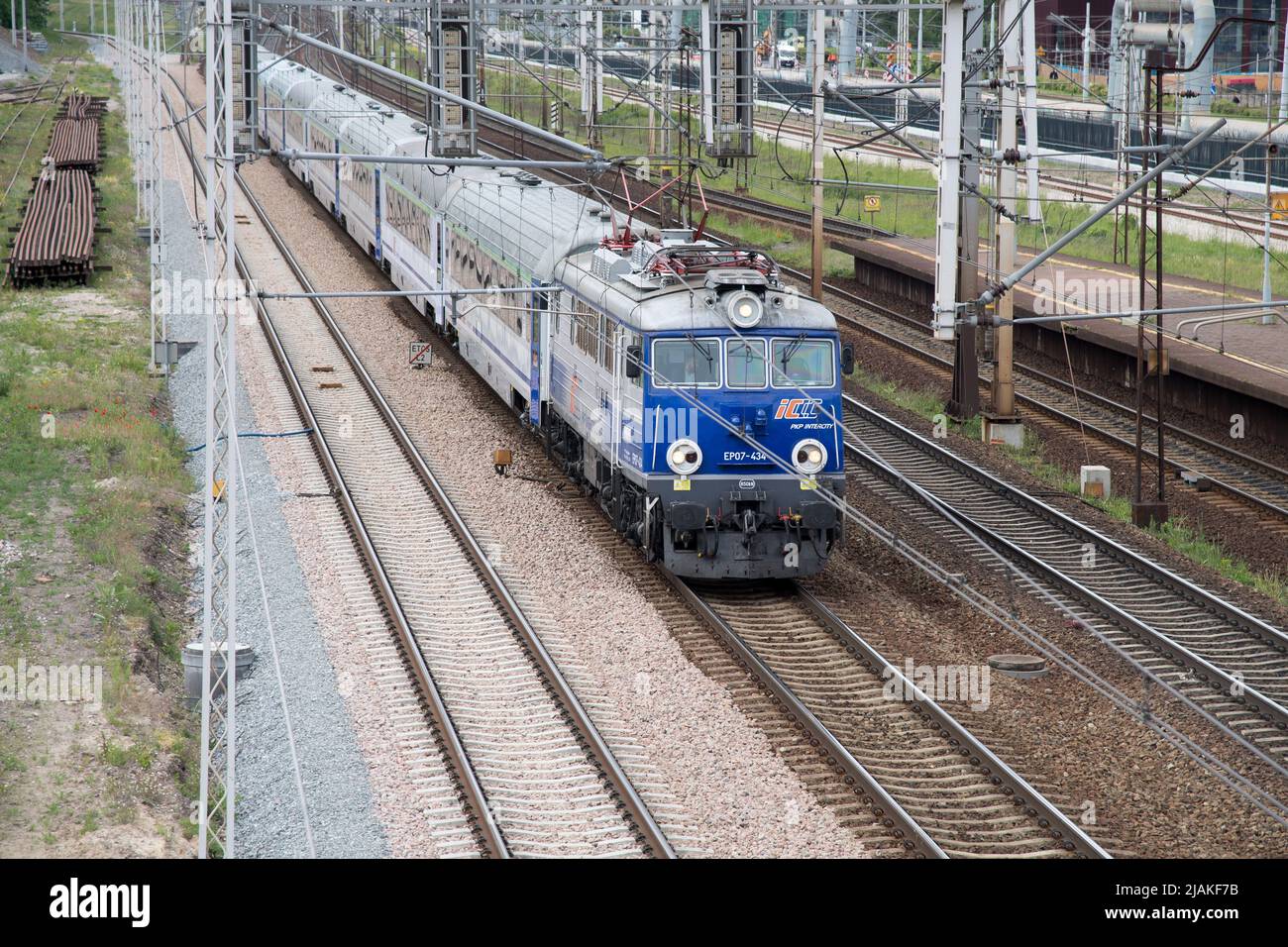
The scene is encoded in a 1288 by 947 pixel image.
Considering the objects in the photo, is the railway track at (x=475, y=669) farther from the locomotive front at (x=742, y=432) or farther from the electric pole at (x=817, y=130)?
the electric pole at (x=817, y=130)

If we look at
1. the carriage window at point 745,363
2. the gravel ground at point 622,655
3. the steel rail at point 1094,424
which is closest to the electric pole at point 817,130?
the steel rail at point 1094,424

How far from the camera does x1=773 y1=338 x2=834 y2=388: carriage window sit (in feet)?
58.0

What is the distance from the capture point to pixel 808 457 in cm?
1767

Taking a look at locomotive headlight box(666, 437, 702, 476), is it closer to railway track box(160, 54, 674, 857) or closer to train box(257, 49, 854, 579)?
train box(257, 49, 854, 579)

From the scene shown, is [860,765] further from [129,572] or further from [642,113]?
[642,113]

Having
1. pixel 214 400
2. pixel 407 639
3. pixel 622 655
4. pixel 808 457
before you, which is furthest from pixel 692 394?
pixel 214 400

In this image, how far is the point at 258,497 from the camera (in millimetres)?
21828

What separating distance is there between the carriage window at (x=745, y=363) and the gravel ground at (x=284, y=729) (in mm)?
5185

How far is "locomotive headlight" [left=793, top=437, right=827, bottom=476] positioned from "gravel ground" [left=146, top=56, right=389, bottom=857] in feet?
17.8

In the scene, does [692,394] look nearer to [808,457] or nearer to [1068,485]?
[808,457]

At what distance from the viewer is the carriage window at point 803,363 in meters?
17.7

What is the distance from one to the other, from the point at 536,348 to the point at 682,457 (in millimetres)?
6125

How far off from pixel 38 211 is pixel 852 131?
32.6 metres

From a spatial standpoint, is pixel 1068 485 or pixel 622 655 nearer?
pixel 622 655
